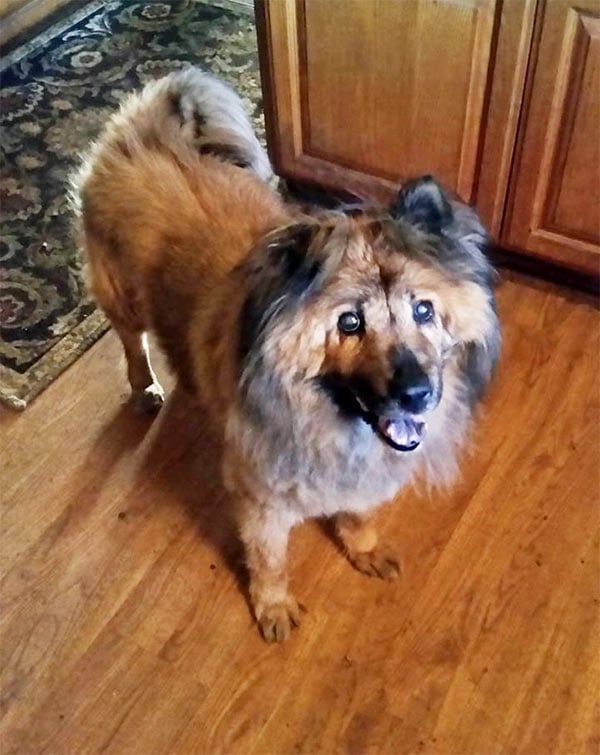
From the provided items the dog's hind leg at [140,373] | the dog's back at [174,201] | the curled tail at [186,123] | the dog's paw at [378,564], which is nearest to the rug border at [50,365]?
the dog's hind leg at [140,373]

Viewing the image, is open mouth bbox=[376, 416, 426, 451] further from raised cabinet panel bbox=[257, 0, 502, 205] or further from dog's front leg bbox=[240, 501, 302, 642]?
raised cabinet panel bbox=[257, 0, 502, 205]

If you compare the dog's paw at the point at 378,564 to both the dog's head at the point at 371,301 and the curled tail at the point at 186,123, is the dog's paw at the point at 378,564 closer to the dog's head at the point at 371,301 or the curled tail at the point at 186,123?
the dog's head at the point at 371,301

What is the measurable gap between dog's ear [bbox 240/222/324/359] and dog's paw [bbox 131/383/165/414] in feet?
2.61

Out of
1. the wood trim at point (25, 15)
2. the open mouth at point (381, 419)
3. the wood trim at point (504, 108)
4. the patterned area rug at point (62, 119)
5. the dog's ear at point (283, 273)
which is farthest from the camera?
the wood trim at point (25, 15)

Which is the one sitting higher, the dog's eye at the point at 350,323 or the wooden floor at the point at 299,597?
the dog's eye at the point at 350,323

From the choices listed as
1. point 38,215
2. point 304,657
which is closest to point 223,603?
point 304,657

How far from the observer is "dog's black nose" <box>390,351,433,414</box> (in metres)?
1.14

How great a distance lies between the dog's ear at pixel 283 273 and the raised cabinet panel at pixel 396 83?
847 mm

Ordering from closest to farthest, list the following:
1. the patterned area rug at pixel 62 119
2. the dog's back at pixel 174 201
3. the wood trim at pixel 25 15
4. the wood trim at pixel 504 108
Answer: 1. the dog's back at pixel 174 201
2. the wood trim at pixel 504 108
3. the patterned area rug at pixel 62 119
4. the wood trim at pixel 25 15

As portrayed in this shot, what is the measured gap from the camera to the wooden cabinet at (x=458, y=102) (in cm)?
171

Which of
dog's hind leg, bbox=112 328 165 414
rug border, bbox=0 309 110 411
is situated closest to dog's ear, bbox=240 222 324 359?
dog's hind leg, bbox=112 328 165 414

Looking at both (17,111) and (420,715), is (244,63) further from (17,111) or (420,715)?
(420,715)

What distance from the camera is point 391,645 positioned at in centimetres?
156

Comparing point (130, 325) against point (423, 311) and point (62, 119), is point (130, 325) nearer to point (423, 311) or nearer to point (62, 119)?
point (423, 311)
